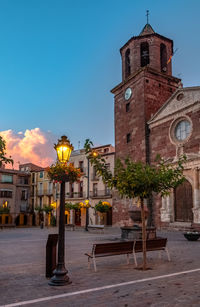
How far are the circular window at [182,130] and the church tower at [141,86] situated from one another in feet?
10.1

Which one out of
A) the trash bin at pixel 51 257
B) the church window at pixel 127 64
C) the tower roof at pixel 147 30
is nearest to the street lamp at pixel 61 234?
the trash bin at pixel 51 257

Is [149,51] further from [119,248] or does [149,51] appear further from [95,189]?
[119,248]

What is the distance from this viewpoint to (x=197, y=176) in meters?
18.7

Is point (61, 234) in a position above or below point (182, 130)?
below

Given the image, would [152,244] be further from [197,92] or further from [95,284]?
[197,92]

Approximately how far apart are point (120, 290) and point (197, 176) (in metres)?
14.8

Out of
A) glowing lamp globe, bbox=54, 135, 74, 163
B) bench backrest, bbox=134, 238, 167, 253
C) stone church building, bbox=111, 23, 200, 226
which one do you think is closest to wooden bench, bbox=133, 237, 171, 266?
bench backrest, bbox=134, 238, 167, 253

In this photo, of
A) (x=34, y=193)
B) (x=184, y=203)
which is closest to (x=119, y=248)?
(x=184, y=203)

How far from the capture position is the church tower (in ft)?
78.1

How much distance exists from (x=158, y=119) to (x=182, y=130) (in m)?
2.47

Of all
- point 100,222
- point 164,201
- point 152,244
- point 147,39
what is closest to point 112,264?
point 152,244

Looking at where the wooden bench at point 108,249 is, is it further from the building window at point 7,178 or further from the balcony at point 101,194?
the building window at point 7,178

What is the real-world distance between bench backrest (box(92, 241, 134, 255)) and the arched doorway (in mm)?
12737

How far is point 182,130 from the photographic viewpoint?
67.6 feet
